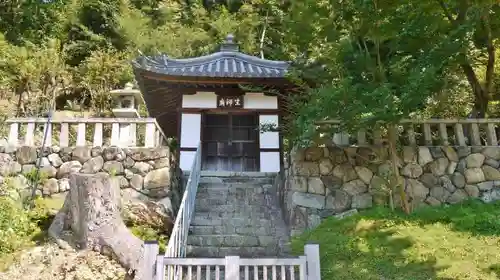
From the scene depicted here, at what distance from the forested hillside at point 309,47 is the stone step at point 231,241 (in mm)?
2181

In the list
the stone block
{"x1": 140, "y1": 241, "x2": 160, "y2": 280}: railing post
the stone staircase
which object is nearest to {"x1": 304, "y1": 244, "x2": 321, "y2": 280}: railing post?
{"x1": 140, "y1": 241, "x2": 160, "y2": 280}: railing post

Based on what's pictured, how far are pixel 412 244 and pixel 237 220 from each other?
342cm

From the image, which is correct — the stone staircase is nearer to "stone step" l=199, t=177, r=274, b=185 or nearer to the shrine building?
"stone step" l=199, t=177, r=274, b=185

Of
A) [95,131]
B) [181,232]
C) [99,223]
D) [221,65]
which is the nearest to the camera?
[99,223]

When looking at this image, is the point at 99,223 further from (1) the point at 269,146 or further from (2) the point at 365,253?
(1) the point at 269,146

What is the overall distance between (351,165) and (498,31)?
4.67 meters

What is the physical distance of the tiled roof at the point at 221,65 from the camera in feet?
34.4

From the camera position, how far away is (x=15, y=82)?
17547 millimetres

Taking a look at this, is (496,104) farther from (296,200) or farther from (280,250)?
(280,250)

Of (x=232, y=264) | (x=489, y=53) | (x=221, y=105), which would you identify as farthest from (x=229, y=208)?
(x=489, y=53)

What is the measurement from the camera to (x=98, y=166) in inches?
351

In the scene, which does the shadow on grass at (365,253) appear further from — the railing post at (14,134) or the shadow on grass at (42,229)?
the railing post at (14,134)

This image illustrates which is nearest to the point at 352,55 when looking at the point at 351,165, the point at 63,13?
the point at 351,165

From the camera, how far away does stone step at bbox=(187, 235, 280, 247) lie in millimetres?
7410
